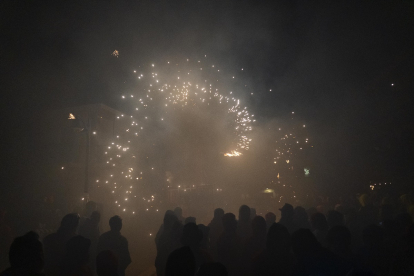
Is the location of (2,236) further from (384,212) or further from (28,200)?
(384,212)

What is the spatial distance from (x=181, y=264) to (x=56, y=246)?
8.55ft

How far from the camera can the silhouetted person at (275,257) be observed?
8.89 ft

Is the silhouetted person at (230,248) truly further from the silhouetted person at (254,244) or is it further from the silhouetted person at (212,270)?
the silhouetted person at (212,270)

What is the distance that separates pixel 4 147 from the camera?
1150 centimetres

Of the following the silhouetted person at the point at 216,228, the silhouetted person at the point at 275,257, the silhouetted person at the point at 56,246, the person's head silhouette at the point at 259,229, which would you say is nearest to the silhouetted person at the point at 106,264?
the silhouetted person at the point at 56,246

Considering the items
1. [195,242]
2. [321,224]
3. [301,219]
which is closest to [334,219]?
[321,224]

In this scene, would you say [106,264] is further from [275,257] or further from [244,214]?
[244,214]

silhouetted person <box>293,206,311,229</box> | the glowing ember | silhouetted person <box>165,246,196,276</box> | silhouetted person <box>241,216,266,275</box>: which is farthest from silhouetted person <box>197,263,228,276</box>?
the glowing ember

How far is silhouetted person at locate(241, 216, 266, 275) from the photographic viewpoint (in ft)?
11.5

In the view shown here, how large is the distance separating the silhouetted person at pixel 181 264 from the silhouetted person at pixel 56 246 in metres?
2.23

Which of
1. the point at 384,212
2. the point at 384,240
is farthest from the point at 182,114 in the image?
the point at 384,240

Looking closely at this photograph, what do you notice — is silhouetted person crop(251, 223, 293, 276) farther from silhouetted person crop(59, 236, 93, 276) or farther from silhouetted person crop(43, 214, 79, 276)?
silhouetted person crop(43, 214, 79, 276)

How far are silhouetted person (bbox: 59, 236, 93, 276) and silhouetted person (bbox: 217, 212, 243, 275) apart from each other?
1810mm

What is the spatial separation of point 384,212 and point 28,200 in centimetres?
1365
